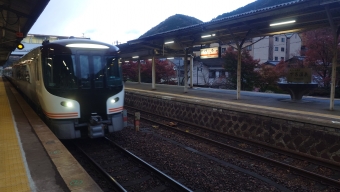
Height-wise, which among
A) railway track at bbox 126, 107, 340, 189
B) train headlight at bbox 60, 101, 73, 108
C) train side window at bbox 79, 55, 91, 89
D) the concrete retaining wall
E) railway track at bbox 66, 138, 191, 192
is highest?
train side window at bbox 79, 55, 91, 89

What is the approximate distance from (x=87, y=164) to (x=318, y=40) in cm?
1434

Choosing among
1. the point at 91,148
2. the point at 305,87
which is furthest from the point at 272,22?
the point at 91,148

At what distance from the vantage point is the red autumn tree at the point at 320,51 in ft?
46.3

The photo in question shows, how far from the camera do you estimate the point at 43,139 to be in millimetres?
5875

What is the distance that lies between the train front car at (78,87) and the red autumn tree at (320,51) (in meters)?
12.8

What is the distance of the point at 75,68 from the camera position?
6496mm

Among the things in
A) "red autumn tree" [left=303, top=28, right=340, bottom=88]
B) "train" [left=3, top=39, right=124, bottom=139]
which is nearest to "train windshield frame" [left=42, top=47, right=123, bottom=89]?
"train" [left=3, top=39, right=124, bottom=139]

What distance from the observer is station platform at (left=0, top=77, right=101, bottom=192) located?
3607 millimetres

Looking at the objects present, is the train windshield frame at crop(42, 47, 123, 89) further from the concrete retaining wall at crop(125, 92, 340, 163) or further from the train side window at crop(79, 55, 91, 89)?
the concrete retaining wall at crop(125, 92, 340, 163)

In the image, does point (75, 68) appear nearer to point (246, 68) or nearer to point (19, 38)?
point (19, 38)

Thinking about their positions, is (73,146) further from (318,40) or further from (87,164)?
(318,40)

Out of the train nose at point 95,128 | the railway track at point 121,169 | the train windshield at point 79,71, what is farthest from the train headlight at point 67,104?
the railway track at point 121,169

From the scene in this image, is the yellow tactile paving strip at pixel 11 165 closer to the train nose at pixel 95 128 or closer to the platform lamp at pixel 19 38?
the train nose at pixel 95 128

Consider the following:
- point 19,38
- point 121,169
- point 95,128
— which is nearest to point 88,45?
point 95,128
